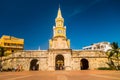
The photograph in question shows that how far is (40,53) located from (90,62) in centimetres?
1804

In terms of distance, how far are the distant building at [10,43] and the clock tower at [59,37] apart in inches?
1066

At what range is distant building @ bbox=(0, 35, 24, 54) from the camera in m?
79.7

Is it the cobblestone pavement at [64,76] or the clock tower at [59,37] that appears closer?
the cobblestone pavement at [64,76]

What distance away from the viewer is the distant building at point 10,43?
7969 cm

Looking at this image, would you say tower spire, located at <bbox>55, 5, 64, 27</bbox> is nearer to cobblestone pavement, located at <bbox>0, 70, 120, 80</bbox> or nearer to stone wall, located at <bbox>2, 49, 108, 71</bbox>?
stone wall, located at <bbox>2, 49, 108, 71</bbox>

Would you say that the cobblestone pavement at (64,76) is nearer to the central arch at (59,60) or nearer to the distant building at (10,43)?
the central arch at (59,60)

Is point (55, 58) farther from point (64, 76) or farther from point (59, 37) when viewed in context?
point (64, 76)

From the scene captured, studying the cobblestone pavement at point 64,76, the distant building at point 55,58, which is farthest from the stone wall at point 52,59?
the cobblestone pavement at point 64,76

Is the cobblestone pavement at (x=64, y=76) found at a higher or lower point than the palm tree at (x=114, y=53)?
lower

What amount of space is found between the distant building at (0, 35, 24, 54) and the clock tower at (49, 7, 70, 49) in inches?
1066

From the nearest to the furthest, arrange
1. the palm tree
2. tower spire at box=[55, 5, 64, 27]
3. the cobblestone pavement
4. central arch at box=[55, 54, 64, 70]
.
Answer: the cobblestone pavement
the palm tree
tower spire at box=[55, 5, 64, 27]
central arch at box=[55, 54, 64, 70]

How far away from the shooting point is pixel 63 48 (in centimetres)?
5628

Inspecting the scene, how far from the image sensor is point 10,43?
80.9 metres

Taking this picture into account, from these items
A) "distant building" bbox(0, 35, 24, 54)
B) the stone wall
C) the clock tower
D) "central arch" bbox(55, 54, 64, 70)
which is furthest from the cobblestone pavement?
"distant building" bbox(0, 35, 24, 54)
